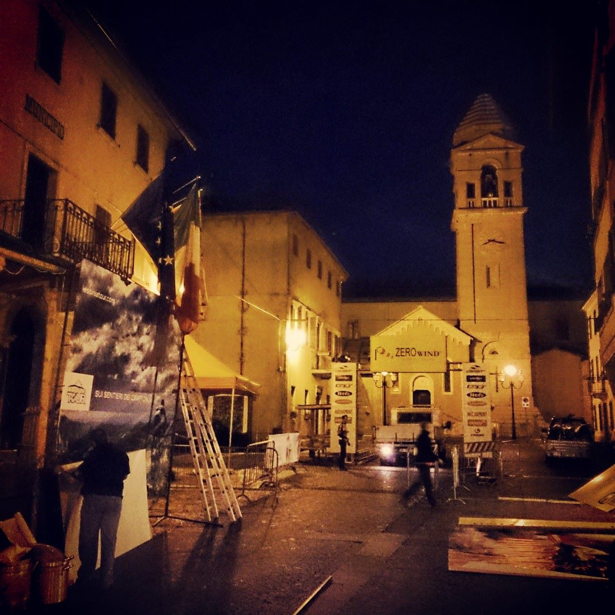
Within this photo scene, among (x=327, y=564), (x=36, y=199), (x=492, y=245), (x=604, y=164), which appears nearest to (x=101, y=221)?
(x=36, y=199)

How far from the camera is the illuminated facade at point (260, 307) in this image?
32500mm

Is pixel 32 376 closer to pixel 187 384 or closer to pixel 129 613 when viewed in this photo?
pixel 187 384

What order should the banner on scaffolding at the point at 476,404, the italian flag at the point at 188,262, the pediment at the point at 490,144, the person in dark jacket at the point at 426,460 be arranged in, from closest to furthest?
the italian flag at the point at 188,262 < the person in dark jacket at the point at 426,460 < the banner on scaffolding at the point at 476,404 < the pediment at the point at 490,144

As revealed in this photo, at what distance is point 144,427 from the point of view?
38.9 feet

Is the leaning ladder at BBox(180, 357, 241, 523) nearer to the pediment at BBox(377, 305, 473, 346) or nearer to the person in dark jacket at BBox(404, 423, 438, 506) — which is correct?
the person in dark jacket at BBox(404, 423, 438, 506)

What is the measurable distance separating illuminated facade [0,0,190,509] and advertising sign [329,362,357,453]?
9313 millimetres

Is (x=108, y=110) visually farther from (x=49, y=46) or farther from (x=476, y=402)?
(x=476, y=402)

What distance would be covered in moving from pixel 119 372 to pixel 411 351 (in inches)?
1237

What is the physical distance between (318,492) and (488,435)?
6231mm

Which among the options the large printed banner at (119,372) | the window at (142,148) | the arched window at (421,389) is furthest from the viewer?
the arched window at (421,389)

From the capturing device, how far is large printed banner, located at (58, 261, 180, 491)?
362 inches

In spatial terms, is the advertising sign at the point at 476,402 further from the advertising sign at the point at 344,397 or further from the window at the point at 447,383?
the window at the point at 447,383

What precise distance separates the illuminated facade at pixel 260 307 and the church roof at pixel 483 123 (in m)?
20.0

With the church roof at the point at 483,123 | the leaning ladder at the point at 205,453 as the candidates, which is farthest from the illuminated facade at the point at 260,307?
the church roof at the point at 483,123
